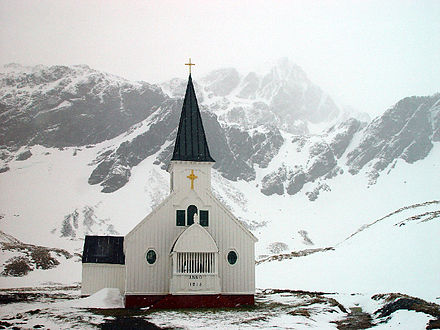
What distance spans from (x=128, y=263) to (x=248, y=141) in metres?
97.0

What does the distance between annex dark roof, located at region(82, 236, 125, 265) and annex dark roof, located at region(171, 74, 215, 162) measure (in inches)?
282

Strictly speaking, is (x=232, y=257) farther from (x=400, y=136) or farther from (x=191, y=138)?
(x=400, y=136)

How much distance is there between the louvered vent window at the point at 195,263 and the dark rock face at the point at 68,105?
6624cm

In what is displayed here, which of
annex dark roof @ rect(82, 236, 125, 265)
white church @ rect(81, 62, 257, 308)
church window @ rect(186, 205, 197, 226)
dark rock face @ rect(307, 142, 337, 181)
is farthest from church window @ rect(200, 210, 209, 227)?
dark rock face @ rect(307, 142, 337, 181)

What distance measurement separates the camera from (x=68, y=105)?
97812 millimetres

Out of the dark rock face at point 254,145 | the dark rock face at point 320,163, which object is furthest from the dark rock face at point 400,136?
the dark rock face at point 254,145

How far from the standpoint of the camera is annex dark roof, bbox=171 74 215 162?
78.0 ft

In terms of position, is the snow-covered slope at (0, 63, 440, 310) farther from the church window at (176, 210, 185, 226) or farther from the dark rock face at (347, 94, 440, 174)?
the church window at (176, 210, 185, 226)

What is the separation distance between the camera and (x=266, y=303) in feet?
76.0

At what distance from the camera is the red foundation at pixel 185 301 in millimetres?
21016

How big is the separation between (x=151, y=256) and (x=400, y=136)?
97.7 meters

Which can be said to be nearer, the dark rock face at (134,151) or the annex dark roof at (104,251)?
the annex dark roof at (104,251)

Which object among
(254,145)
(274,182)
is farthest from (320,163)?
(254,145)

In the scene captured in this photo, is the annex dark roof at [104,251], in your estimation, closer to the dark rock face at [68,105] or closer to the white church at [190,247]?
the white church at [190,247]
